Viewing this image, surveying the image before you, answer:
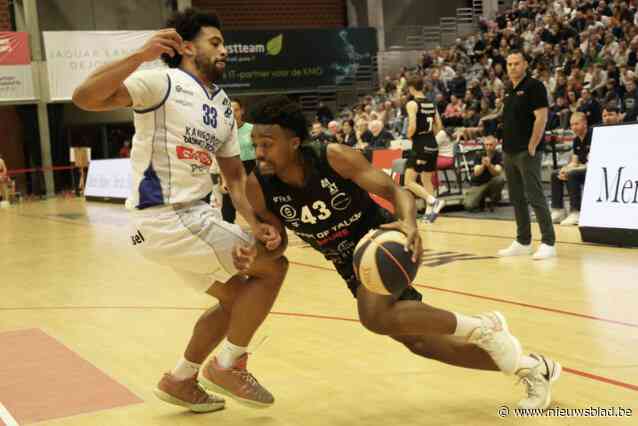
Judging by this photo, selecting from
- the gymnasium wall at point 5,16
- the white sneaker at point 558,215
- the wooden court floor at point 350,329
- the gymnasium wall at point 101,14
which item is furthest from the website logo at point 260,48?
the white sneaker at point 558,215

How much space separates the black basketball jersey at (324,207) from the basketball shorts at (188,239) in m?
0.23

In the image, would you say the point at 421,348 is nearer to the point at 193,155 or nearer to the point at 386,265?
the point at 386,265

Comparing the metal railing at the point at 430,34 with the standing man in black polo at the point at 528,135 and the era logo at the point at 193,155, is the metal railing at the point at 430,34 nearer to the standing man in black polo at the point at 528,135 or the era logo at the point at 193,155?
the standing man in black polo at the point at 528,135

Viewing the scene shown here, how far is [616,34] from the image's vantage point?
1709cm

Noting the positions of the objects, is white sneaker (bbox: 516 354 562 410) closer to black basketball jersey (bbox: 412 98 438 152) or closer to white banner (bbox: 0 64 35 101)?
black basketball jersey (bbox: 412 98 438 152)

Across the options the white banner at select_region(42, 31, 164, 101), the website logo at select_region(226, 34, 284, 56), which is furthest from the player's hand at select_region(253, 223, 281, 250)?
the website logo at select_region(226, 34, 284, 56)

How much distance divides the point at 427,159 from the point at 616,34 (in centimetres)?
839

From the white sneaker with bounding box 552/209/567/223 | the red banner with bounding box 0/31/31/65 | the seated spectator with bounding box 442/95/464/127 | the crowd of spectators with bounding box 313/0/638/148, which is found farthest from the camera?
the red banner with bounding box 0/31/31/65

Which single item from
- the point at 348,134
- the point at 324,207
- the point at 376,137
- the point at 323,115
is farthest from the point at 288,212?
the point at 323,115

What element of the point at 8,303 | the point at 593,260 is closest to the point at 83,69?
the point at 8,303

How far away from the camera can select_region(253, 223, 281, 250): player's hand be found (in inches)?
141

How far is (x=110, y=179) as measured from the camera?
64.1 feet

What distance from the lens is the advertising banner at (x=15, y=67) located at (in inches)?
822

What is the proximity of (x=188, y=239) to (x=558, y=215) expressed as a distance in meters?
7.59
